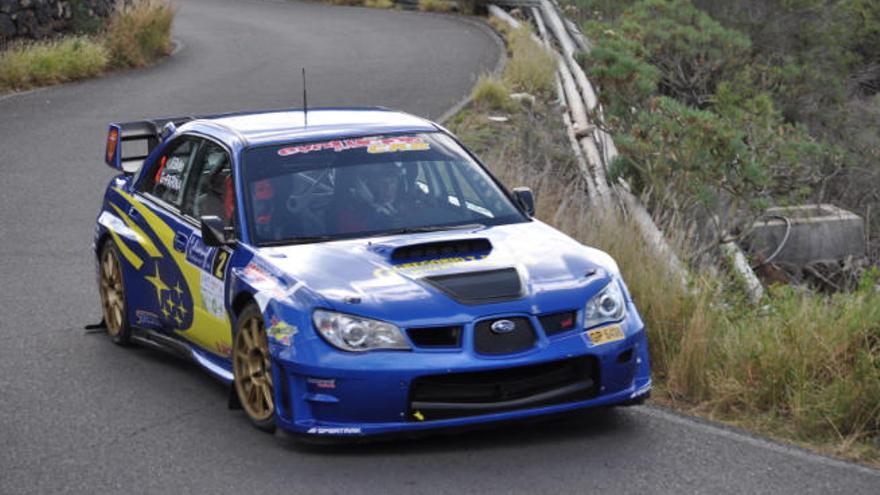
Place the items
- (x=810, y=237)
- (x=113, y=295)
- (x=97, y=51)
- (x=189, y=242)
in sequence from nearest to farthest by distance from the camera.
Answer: (x=189, y=242) → (x=113, y=295) → (x=810, y=237) → (x=97, y=51)

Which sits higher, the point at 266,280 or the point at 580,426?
the point at 266,280

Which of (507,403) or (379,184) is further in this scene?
(379,184)

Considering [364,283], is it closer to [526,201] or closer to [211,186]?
[526,201]

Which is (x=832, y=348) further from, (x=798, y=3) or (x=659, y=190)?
(x=798, y=3)

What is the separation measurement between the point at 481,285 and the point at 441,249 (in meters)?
0.47

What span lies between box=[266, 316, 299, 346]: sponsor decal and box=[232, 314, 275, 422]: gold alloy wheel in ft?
0.39

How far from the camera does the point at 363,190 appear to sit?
849cm

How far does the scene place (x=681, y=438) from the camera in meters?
7.64

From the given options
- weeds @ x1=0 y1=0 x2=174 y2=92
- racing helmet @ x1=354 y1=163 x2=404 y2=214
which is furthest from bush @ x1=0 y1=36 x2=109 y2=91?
racing helmet @ x1=354 y1=163 x2=404 y2=214

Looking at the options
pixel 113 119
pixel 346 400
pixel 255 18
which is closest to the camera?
pixel 346 400

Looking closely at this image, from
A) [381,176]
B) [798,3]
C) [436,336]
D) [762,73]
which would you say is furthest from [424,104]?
[436,336]

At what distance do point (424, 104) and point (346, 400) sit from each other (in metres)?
14.2

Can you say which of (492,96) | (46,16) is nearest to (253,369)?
(492,96)

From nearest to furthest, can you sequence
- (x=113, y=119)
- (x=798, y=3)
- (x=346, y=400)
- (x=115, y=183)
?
(x=346, y=400) → (x=115, y=183) → (x=113, y=119) → (x=798, y=3)
